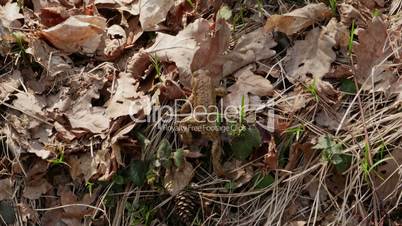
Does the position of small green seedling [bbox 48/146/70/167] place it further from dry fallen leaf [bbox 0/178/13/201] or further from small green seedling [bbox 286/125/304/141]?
small green seedling [bbox 286/125/304/141]

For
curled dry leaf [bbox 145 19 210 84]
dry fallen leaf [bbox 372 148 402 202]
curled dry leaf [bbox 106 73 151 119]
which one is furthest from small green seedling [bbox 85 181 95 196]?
dry fallen leaf [bbox 372 148 402 202]

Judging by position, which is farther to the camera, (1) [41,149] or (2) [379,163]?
(1) [41,149]

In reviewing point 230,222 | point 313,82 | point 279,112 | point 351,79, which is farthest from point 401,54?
point 230,222

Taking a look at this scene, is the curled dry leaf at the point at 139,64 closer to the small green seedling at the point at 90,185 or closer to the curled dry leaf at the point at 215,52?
the curled dry leaf at the point at 215,52

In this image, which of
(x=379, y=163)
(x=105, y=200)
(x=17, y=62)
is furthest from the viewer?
(x=17, y=62)

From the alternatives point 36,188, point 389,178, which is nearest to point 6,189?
point 36,188

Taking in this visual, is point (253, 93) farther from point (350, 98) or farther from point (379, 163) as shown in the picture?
point (379, 163)

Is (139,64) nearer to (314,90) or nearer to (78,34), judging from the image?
(78,34)
